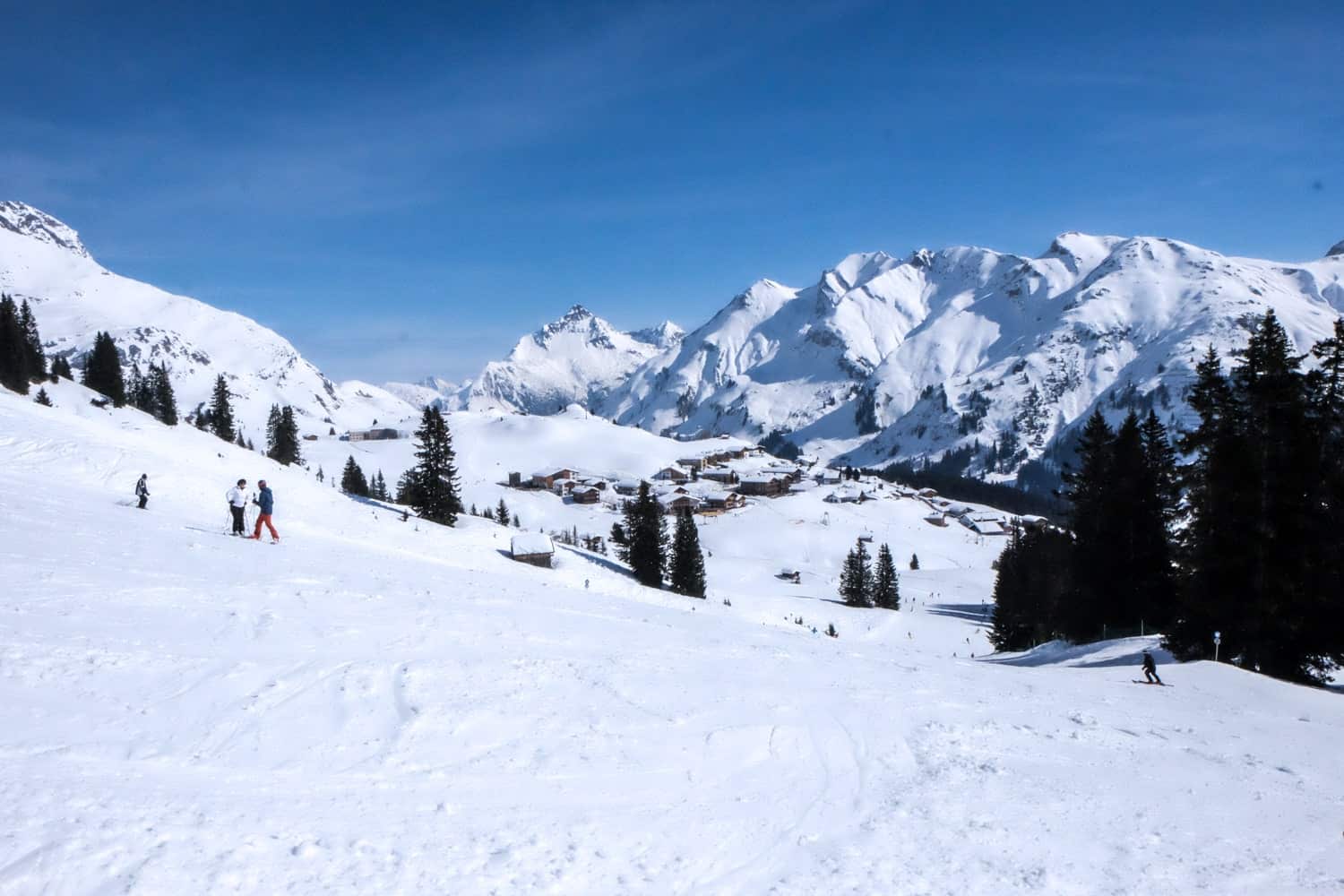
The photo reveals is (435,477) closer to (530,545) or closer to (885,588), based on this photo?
(530,545)

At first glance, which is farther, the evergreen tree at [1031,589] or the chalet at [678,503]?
the chalet at [678,503]

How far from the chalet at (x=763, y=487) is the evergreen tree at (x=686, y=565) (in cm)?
9223

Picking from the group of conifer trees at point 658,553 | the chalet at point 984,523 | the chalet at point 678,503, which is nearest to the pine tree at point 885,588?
the group of conifer trees at point 658,553

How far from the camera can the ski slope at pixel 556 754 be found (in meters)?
6.91

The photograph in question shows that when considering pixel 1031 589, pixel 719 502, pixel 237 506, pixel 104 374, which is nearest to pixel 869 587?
pixel 1031 589

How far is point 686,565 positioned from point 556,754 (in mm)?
42596

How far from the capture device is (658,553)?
166 ft

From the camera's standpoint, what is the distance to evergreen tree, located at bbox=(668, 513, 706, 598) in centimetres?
5147

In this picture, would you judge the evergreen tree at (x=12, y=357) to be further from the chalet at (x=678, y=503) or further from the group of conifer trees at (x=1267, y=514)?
the chalet at (x=678, y=503)

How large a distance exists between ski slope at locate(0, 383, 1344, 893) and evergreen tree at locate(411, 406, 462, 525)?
32.0 metres

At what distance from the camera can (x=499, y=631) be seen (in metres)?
14.6

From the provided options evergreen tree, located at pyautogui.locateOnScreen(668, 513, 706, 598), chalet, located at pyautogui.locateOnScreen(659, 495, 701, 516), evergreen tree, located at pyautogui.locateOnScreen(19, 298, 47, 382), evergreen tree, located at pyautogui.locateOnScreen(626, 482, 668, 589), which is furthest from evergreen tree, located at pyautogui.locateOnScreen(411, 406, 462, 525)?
chalet, located at pyautogui.locateOnScreen(659, 495, 701, 516)

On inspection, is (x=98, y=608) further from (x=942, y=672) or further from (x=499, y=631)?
(x=942, y=672)

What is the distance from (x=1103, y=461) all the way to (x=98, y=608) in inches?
1437
